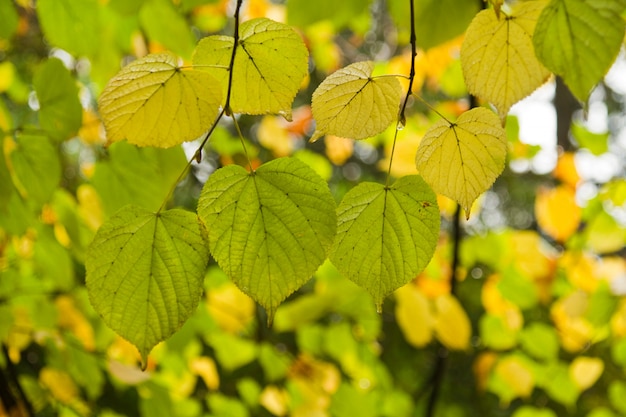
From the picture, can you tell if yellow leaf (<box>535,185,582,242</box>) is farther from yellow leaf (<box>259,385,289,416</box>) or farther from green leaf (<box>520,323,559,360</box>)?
yellow leaf (<box>259,385,289,416</box>)

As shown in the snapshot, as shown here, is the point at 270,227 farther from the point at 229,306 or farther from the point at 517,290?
the point at 517,290

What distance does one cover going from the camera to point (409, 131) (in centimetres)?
160

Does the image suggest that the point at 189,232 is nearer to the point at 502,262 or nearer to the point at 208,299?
the point at 208,299

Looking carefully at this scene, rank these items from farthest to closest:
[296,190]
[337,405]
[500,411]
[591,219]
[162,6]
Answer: [500,411] → [591,219] → [337,405] → [162,6] → [296,190]

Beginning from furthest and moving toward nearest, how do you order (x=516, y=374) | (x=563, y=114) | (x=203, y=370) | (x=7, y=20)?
1. (x=563, y=114)
2. (x=203, y=370)
3. (x=516, y=374)
4. (x=7, y=20)

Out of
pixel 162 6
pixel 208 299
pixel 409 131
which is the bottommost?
pixel 208 299

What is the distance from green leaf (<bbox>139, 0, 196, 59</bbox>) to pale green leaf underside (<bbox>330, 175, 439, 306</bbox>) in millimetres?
490

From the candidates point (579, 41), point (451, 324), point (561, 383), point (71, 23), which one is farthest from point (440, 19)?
point (561, 383)

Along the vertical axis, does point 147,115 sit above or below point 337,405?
above

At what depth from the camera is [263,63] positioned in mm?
395

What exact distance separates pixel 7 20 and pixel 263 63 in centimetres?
39

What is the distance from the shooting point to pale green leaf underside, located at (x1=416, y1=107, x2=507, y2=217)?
366 millimetres

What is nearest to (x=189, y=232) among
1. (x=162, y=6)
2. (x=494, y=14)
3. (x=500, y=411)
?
(x=494, y=14)

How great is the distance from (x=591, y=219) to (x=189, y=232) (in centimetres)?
142
